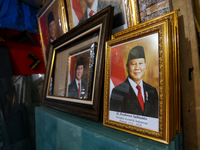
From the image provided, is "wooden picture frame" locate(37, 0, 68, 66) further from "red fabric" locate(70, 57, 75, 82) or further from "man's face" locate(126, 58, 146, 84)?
"man's face" locate(126, 58, 146, 84)

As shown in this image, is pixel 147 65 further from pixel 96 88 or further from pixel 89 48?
pixel 89 48

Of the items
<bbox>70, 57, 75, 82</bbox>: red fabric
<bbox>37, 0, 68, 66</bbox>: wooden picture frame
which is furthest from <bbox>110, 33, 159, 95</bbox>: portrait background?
<bbox>37, 0, 68, 66</bbox>: wooden picture frame

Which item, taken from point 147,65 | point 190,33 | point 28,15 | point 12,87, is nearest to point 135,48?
point 147,65

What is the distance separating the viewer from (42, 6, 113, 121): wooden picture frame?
0.74 m

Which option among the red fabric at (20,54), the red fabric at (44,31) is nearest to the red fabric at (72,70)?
the red fabric at (44,31)

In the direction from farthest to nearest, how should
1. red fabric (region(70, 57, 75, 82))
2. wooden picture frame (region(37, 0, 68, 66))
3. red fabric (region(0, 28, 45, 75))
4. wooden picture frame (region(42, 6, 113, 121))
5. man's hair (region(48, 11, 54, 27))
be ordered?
red fabric (region(0, 28, 45, 75))
man's hair (region(48, 11, 54, 27))
wooden picture frame (region(37, 0, 68, 66))
red fabric (region(70, 57, 75, 82))
wooden picture frame (region(42, 6, 113, 121))

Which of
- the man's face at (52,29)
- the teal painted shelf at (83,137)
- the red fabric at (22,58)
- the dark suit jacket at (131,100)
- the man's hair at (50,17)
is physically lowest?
the teal painted shelf at (83,137)

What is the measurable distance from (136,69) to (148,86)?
0.34 feet

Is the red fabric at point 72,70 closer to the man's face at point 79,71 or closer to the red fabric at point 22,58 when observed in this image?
the man's face at point 79,71

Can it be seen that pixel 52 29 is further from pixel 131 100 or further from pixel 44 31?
pixel 131 100

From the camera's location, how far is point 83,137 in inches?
25.5

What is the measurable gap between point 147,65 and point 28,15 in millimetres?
2352

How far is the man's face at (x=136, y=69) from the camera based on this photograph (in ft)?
1.78

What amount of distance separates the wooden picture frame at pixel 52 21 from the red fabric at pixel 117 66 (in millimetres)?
971
